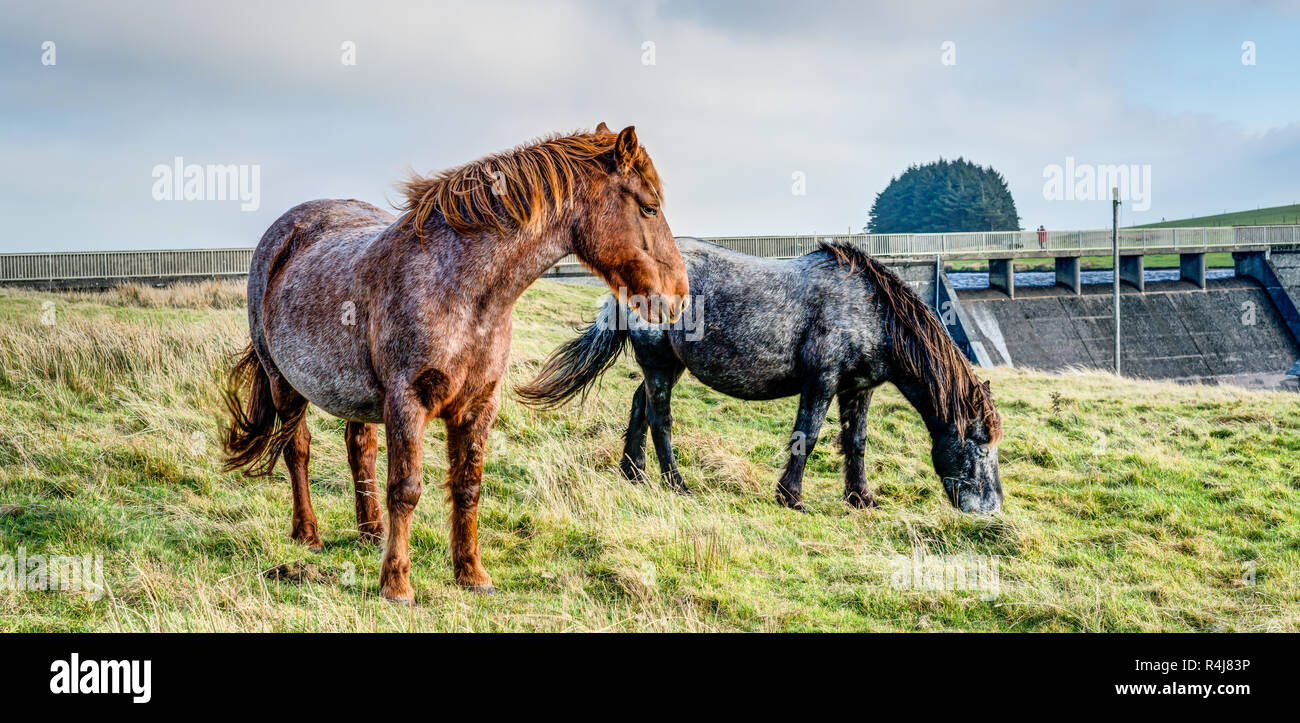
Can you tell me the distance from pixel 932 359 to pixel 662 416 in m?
2.44

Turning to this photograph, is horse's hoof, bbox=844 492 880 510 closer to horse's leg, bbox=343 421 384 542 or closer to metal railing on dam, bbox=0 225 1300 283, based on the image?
horse's leg, bbox=343 421 384 542

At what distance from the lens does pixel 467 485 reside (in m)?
4.57

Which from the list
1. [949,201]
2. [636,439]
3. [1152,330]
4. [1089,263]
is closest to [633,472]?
[636,439]

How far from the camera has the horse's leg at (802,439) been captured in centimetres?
734

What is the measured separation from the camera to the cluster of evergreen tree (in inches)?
2699

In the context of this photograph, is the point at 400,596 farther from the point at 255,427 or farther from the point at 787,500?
the point at 787,500

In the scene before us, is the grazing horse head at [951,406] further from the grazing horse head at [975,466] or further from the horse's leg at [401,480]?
the horse's leg at [401,480]

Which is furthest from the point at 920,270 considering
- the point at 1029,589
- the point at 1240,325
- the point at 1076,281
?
the point at 1029,589

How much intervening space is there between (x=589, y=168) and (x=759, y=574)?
259 centimetres

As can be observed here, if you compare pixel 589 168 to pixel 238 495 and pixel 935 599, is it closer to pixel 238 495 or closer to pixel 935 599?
pixel 935 599

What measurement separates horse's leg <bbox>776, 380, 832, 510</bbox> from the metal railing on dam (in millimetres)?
16334

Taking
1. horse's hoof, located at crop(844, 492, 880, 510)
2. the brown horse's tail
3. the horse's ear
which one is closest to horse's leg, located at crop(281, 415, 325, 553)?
the brown horse's tail

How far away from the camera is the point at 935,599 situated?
16.0 feet

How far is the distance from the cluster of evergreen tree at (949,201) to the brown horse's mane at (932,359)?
64.2m
